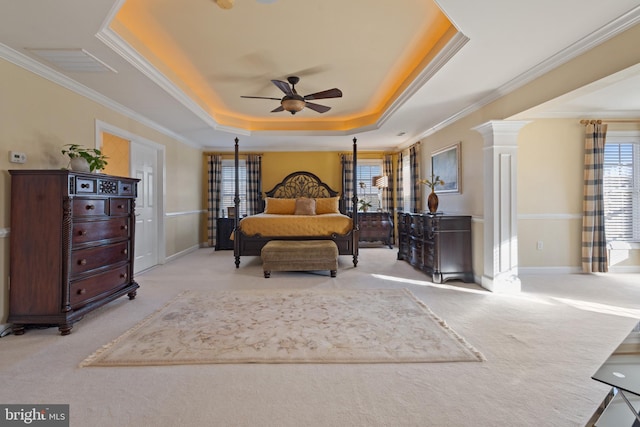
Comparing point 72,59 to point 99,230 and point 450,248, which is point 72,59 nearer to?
point 99,230

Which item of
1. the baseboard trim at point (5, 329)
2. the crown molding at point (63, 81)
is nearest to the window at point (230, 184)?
the crown molding at point (63, 81)

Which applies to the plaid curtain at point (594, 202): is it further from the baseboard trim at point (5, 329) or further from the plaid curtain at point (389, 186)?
the baseboard trim at point (5, 329)

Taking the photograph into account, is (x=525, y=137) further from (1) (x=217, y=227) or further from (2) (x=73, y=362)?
(1) (x=217, y=227)

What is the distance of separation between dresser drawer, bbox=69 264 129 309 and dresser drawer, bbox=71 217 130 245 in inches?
14.7

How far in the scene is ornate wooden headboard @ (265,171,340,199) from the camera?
7.92m

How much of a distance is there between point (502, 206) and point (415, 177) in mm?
2937

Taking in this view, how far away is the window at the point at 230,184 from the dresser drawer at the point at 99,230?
14.1ft

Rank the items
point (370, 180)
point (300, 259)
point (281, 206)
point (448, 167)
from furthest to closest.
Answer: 1. point (370, 180)
2. point (281, 206)
3. point (448, 167)
4. point (300, 259)

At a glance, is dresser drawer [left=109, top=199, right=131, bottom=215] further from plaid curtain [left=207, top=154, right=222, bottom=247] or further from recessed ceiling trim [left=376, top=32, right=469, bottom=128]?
plaid curtain [left=207, top=154, right=222, bottom=247]

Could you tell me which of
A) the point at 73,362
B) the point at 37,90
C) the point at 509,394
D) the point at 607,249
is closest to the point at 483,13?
the point at 509,394

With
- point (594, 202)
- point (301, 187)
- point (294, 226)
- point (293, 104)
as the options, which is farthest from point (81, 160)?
point (594, 202)

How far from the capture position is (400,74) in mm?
4043

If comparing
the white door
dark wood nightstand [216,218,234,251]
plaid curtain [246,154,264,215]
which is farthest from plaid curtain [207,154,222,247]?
the white door

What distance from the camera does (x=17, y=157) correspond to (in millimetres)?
2795
